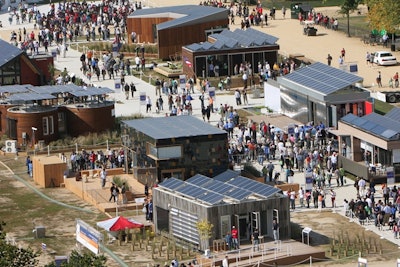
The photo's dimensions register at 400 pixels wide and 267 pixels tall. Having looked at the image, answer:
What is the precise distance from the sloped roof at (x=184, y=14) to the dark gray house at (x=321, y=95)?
81.7 feet

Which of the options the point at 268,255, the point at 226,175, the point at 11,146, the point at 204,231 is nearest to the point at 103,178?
the point at 226,175

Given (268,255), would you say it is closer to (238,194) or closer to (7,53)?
(238,194)

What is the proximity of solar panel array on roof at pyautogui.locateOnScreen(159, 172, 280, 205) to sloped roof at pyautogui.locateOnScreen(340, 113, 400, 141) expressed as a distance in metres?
10.2

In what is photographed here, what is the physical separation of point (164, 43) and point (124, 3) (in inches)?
1234

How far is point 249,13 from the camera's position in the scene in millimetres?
144375

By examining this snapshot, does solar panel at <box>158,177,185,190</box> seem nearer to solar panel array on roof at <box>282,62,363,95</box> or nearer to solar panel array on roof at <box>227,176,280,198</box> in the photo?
solar panel array on roof at <box>227,176,280,198</box>

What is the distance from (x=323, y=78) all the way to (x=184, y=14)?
110 ft

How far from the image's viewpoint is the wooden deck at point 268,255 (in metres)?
69.8

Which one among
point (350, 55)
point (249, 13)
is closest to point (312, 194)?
point (350, 55)

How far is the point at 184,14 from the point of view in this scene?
127875 mm

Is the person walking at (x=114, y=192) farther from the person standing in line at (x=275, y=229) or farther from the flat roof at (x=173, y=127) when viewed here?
the person standing in line at (x=275, y=229)

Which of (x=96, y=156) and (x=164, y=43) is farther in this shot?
(x=164, y=43)

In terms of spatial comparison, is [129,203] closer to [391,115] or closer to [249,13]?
[391,115]

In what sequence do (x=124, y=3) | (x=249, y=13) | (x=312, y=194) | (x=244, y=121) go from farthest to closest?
1. (x=124, y=3)
2. (x=249, y=13)
3. (x=244, y=121)
4. (x=312, y=194)
